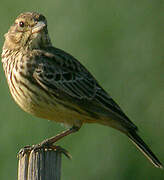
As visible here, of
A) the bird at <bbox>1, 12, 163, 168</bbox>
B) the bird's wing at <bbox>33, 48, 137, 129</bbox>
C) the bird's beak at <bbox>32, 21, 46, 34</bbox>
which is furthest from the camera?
the bird's beak at <bbox>32, 21, 46, 34</bbox>

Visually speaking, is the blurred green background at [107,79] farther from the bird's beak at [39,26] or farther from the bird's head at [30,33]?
the bird's beak at [39,26]

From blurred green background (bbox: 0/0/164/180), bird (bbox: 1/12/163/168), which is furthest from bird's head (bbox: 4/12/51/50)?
blurred green background (bbox: 0/0/164/180)

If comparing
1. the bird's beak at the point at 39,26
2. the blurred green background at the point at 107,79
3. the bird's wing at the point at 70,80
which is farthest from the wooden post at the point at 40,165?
the bird's beak at the point at 39,26

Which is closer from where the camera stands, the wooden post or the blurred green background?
the wooden post

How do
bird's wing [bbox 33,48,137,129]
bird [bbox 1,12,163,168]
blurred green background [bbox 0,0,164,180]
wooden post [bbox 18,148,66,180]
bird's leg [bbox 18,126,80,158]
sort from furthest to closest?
1. blurred green background [bbox 0,0,164,180]
2. bird's wing [bbox 33,48,137,129]
3. bird [bbox 1,12,163,168]
4. bird's leg [bbox 18,126,80,158]
5. wooden post [bbox 18,148,66,180]

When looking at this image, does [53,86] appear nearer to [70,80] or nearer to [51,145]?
[70,80]

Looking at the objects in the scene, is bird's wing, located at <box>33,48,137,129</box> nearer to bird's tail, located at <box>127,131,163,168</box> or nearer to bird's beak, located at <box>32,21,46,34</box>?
bird's tail, located at <box>127,131,163,168</box>

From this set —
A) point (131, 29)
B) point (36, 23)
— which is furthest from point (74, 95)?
point (131, 29)
